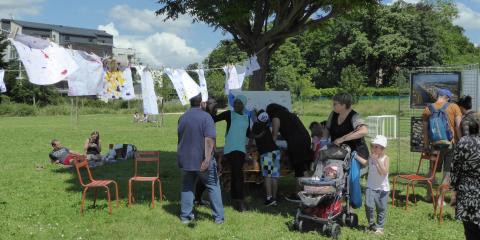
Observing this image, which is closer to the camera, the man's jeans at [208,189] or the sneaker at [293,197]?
the man's jeans at [208,189]

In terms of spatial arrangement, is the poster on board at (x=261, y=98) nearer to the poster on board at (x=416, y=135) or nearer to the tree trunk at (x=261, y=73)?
the tree trunk at (x=261, y=73)

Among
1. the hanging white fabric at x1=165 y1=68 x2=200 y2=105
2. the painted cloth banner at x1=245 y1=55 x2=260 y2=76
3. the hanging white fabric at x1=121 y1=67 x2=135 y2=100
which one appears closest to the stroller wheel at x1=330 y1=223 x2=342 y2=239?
the painted cloth banner at x1=245 y1=55 x2=260 y2=76

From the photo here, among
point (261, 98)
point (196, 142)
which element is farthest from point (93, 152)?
point (196, 142)

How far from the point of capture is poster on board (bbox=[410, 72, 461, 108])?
9438 mm

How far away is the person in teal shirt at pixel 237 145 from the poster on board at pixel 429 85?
3834 millimetres

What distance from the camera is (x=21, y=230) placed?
6.81 meters

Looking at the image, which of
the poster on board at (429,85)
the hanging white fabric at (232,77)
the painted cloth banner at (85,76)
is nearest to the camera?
the painted cloth banner at (85,76)

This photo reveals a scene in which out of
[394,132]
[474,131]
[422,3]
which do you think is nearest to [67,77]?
[474,131]

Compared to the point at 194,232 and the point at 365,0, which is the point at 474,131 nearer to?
the point at 194,232

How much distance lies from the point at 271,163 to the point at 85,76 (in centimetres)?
375

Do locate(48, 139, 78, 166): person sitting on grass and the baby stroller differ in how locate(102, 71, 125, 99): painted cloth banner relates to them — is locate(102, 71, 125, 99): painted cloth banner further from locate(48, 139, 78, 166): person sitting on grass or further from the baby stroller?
the baby stroller

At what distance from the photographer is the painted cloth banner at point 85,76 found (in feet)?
28.6

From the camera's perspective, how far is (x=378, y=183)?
21.3ft

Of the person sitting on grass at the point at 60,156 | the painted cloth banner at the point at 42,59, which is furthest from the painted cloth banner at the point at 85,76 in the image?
the person sitting on grass at the point at 60,156
